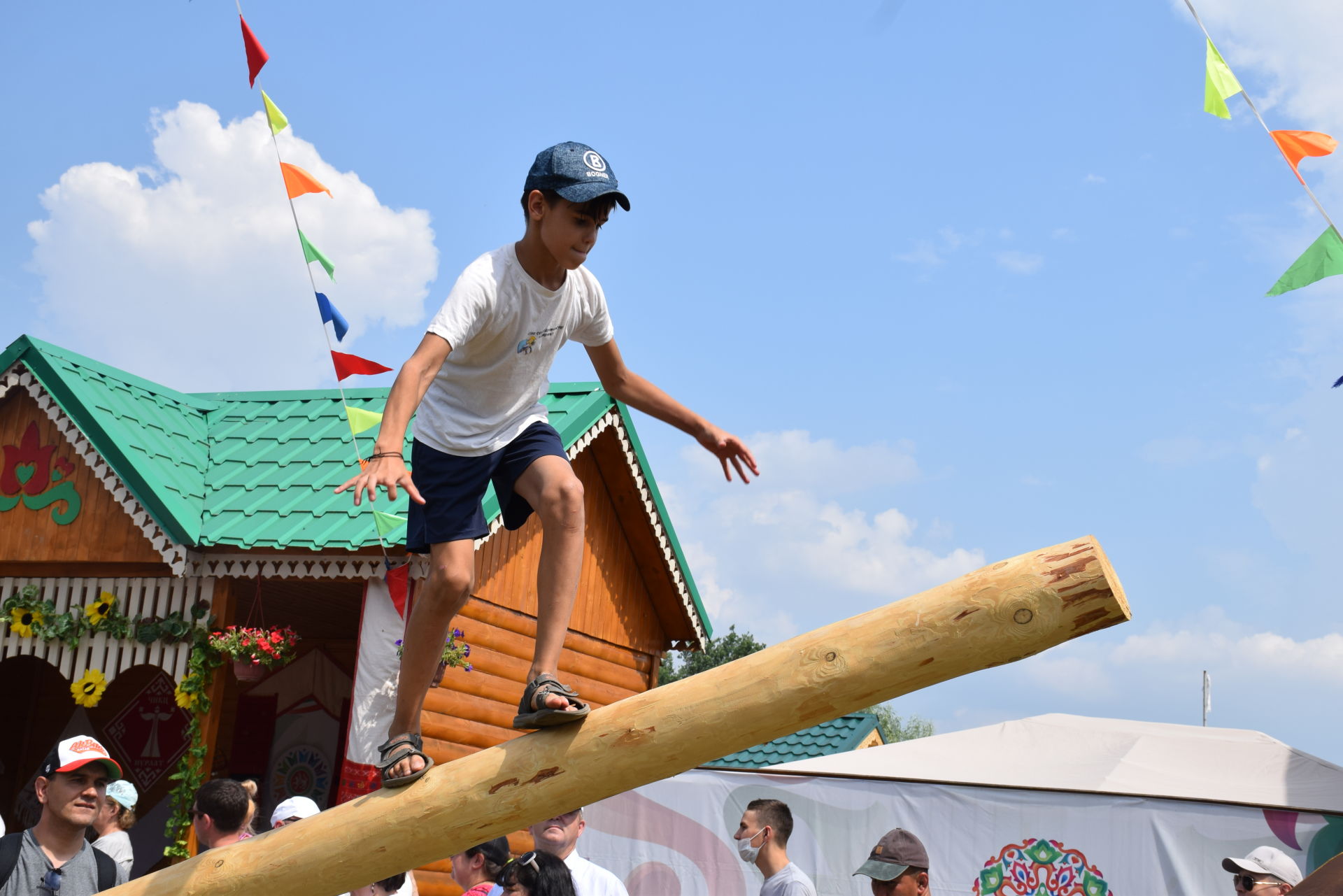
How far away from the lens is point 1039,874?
8570mm

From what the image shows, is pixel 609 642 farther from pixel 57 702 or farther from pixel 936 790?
pixel 57 702

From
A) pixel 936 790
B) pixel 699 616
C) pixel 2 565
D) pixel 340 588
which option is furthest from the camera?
pixel 699 616

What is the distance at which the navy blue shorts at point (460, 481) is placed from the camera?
397 cm

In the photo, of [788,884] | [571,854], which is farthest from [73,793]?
[788,884]

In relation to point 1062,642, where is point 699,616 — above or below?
above

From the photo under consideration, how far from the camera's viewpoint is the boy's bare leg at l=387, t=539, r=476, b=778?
3.90 metres

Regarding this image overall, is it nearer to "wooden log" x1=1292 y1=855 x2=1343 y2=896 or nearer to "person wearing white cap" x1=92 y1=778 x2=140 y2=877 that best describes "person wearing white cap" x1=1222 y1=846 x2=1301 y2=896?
"wooden log" x1=1292 y1=855 x2=1343 y2=896

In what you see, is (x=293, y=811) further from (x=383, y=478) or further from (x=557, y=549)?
(x=383, y=478)

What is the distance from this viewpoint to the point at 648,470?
13352mm

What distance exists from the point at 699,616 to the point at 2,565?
7.60 metres

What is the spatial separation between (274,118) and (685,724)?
6670 mm

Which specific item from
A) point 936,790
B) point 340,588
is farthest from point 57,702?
point 936,790

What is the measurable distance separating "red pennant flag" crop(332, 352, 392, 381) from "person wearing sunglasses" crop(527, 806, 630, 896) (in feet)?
17.3

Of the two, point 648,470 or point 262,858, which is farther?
point 648,470
